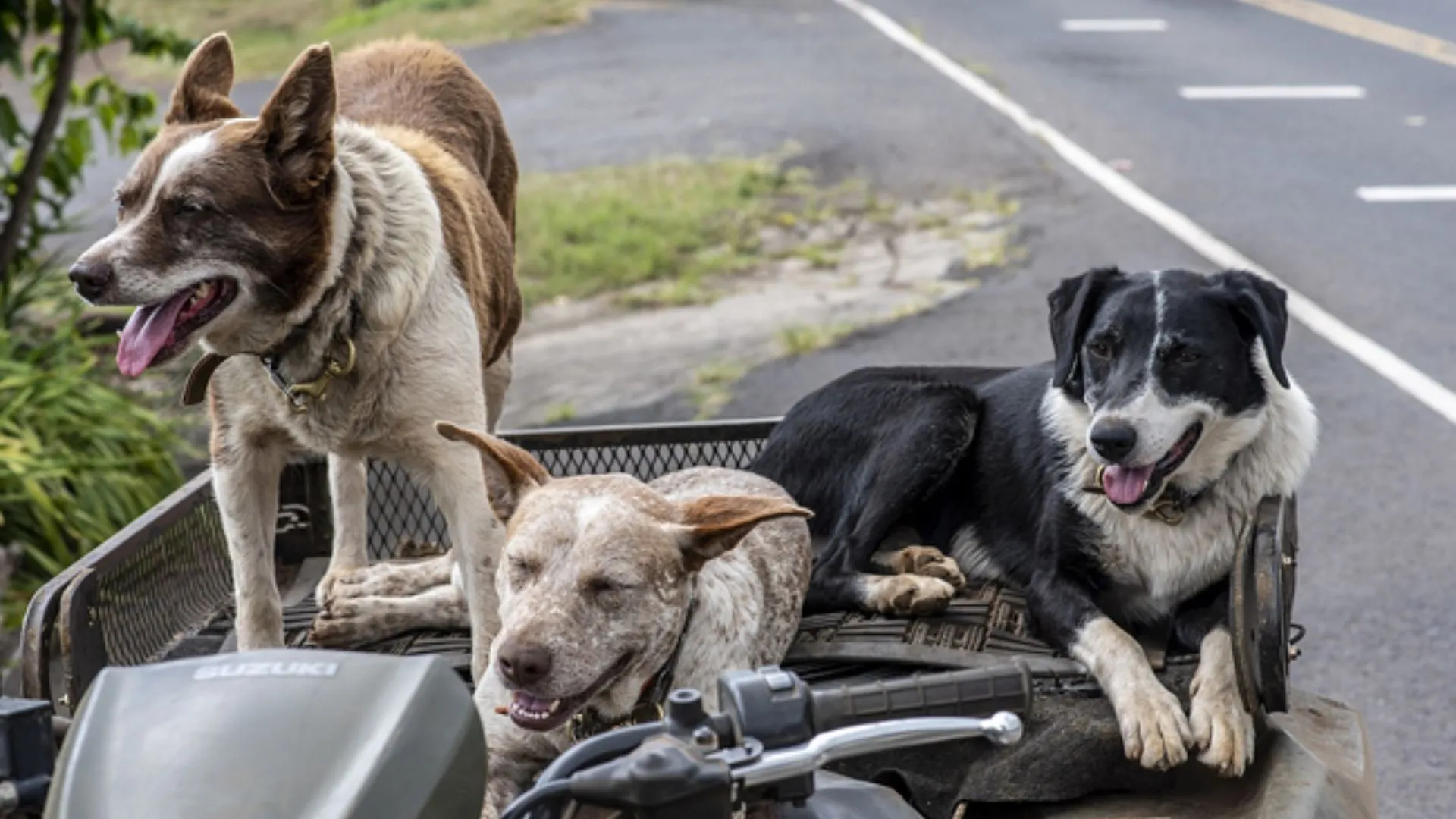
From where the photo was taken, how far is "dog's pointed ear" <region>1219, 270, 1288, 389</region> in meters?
3.43

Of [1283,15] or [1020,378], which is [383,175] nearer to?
[1020,378]

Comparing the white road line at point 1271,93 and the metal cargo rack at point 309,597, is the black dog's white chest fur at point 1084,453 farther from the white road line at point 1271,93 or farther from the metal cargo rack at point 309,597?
the white road line at point 1271,93

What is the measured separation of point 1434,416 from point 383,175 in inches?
200

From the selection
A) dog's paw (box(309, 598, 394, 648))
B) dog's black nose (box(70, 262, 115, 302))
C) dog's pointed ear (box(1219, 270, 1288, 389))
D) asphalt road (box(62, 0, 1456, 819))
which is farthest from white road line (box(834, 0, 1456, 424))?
dog's black nose (box(70, 262, 115, 302))

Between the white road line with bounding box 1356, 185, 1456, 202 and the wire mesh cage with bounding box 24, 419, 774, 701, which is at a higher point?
the wire mesh cage with bounding box 24, 419, 774, 701

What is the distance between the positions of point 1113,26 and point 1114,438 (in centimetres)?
1362

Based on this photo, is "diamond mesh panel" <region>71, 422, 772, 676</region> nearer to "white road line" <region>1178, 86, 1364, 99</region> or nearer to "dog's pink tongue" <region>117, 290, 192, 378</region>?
"dog's pink tongue" <region>117, 290, 192, 378</region>

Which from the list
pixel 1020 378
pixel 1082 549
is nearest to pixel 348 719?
pixel 1082 549

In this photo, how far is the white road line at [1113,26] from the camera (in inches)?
631

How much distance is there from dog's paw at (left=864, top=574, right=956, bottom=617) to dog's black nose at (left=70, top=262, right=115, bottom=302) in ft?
4.93

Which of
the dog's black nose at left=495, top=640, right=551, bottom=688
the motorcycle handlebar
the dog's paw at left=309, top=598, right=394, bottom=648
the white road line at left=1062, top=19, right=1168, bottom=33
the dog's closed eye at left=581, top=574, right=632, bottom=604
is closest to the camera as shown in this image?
the motorcycle handlebar

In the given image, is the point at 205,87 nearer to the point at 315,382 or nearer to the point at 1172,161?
the point at 315,382

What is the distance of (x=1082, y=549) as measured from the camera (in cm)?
361

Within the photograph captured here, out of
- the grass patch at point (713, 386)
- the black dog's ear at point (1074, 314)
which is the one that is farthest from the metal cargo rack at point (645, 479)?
the grass patch at point (713, 386)
